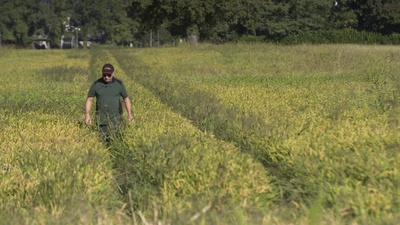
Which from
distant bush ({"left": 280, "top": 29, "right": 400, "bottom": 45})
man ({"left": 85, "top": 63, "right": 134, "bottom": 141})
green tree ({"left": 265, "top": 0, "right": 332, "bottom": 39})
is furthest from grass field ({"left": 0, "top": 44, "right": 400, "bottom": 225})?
green tree ({"left": 265, "top": 0, "right": 332, "bottom": 39})

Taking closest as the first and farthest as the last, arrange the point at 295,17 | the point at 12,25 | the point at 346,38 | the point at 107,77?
the point at 107,77 → the point at 346,38 → the point at 295,17 → the point at 12,25

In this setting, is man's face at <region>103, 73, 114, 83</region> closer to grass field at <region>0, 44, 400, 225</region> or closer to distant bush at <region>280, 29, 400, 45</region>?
grass field at <region>0, 44, 400, 225</region>

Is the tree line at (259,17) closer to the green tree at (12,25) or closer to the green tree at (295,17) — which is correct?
the green tree at (295,17)

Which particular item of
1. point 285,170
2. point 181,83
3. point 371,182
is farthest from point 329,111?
point 181,83

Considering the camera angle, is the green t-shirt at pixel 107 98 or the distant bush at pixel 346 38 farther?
the distant bush at pixel 346 38

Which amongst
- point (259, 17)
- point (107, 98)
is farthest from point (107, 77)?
point (259, 17)

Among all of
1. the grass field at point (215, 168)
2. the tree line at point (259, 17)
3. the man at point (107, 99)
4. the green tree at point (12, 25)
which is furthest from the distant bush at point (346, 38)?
the green tree at point (12, 25)

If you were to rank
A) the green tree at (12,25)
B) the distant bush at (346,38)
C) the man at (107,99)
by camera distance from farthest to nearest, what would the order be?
the green tree at (12,25) → the distant bush at (346,38) → the man at (107,99)

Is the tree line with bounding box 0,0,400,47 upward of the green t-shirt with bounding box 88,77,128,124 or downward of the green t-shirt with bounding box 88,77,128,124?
upward

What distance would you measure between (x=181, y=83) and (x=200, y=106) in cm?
617

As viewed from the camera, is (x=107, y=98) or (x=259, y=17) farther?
(x=259, y=17)

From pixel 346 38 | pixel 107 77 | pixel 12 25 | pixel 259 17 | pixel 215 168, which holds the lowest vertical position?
pixel 12 25

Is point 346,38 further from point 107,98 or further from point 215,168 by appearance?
point 215,168

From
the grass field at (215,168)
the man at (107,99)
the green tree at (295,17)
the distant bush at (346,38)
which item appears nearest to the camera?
the grass field at (215,168)
